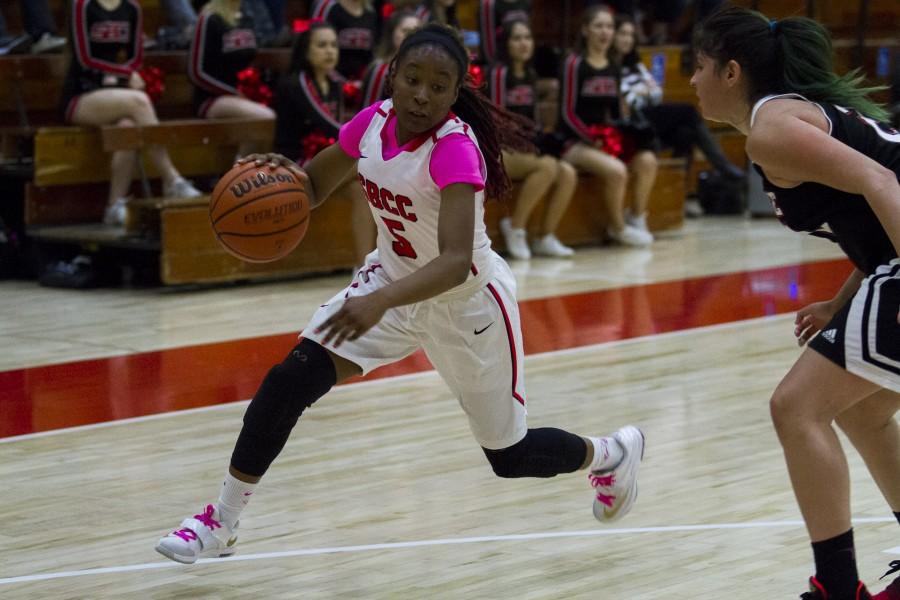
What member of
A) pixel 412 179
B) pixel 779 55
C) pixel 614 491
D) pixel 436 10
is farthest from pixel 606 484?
pixel 436 10

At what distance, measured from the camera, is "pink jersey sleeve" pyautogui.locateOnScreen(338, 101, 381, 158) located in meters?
3.56

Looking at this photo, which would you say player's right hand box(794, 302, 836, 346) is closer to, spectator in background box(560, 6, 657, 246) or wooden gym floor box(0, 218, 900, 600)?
wooden gym floor box(0, 218, 900, 600)

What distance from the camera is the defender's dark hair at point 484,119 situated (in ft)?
11.1

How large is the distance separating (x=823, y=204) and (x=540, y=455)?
1048 mm

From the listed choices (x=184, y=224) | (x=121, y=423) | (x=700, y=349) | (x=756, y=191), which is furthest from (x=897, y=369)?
(x=756, y=191)

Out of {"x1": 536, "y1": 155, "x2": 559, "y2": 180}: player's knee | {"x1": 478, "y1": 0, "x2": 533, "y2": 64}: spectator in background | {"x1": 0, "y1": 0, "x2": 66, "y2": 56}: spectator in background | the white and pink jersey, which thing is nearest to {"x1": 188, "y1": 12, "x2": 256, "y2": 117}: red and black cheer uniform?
{"x1": 0, "y1": 0, "x2": 66, "y2": 56}: spectator in background

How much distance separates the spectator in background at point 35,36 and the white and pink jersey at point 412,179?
19.3ft

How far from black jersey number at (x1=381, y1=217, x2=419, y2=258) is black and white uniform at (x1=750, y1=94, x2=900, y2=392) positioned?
895 mm

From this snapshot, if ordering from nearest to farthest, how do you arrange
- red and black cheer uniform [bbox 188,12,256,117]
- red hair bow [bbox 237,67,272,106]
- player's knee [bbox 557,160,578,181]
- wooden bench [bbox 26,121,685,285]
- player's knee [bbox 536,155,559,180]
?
wooden bench [bbox 26,121,685,285] < red and black cheer uniform [bbox 188,12,256,117] < red hair bow [bbox 237,67,272,106] < player's knee [bbox 536,155,559,180] < player's knee [bbox 557,160,578,181]

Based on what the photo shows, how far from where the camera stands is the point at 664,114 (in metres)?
11.3

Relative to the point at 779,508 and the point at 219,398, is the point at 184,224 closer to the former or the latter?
the point at 219,398

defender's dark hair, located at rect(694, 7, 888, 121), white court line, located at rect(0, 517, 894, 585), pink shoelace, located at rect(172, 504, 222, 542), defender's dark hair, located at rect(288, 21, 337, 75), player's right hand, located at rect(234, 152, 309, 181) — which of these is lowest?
white court line, located at rect(0, 517, 894, 585)

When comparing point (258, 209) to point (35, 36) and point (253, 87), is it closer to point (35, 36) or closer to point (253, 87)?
point (253, 87)

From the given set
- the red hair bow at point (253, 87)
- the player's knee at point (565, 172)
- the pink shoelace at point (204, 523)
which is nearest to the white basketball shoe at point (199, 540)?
the pink shoelace at point (204, 523)
